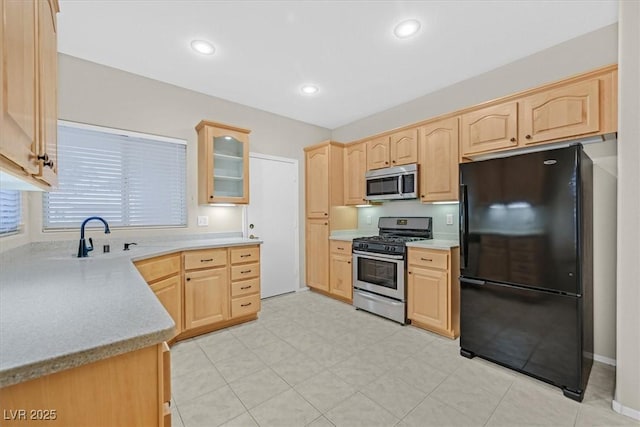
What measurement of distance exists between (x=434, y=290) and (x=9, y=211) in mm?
3560

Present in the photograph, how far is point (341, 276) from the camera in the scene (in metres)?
3.86

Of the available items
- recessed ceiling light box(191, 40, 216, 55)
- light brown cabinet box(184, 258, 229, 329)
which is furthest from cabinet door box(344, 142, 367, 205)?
recessed ceiling light box(191, 40, 216, 55)

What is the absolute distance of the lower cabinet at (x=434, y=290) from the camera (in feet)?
8.92

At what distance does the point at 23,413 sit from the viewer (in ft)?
2.06

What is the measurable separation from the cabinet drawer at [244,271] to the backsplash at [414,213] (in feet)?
6.10

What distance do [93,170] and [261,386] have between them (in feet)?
8.49

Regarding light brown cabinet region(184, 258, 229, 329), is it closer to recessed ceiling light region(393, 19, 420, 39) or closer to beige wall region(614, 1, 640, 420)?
recessed ceiling light region(393, 19, 420, 39)

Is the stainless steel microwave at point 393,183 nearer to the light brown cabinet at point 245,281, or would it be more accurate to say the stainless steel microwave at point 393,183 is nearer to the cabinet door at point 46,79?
the light brown cabinet at point 245,281

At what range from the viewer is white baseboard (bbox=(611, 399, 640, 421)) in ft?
5.47

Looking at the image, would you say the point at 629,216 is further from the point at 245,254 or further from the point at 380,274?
the point at 245,254

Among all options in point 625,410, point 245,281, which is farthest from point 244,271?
point 625,410

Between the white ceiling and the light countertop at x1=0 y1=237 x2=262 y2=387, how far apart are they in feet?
6.35

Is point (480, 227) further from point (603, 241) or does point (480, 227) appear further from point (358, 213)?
point (358, 213)

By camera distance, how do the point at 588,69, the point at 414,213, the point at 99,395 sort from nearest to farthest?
the point at 99,395 → the point at 588,69 → the point at 414,213
